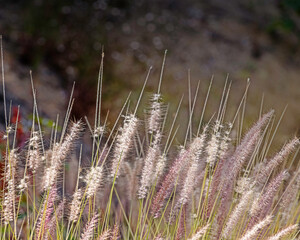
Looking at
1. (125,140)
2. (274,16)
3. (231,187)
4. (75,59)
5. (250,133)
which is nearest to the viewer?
(125,140)

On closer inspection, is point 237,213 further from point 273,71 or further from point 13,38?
point 273,71

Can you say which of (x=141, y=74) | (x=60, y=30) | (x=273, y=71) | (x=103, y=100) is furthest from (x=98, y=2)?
(x=273, y=71)

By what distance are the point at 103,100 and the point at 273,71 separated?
246 centimetres

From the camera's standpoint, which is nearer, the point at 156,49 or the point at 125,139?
the point at 125,139

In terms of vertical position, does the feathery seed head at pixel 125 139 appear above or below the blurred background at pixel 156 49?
above

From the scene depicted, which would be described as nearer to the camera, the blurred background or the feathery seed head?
the feathery seed head

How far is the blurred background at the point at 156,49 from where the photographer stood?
644cm

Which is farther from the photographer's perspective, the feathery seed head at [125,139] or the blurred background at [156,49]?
the blurred background at [156,49]

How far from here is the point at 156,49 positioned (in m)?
7.24

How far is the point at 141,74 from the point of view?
6.88m

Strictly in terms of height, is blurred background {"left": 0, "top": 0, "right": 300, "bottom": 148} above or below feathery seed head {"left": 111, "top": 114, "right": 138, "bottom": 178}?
below

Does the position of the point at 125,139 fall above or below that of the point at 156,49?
above

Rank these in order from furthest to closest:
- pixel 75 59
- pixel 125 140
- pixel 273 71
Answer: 1. pixel 273 71
2. pixel 75 59
3. pixel 125 140

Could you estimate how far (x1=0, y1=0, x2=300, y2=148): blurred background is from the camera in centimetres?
644
